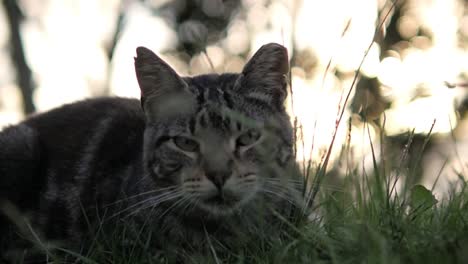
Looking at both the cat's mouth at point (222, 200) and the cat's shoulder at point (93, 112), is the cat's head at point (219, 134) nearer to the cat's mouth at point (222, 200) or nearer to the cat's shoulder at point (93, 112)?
the cat's mouth at point (222, 200)

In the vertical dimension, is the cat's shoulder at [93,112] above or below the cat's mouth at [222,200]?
above

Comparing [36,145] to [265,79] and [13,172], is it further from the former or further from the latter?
[265,79]

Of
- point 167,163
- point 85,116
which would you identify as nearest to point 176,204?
point 167,163

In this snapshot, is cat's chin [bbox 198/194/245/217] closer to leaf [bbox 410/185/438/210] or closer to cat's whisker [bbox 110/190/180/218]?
cat's whisker [bbox 110/190/180/218]

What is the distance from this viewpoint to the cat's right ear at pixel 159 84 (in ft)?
12.6

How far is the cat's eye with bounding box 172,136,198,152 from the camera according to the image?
3.75 m

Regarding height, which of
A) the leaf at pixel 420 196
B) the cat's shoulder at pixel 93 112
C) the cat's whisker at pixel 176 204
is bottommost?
the cat's whisker at pixel 176 204

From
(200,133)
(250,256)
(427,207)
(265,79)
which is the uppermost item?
(265,79)

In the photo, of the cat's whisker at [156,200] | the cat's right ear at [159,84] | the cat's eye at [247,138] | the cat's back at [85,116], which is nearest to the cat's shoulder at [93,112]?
the cat's back at [85,116]

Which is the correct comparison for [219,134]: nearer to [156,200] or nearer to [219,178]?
[219,178]

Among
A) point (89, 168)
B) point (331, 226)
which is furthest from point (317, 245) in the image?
point (89, 168)

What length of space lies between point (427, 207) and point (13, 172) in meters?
2.33

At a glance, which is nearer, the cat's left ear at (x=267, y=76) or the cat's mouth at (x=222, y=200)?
the cat's mouth at (x=222, y=200)

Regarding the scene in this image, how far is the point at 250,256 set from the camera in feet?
10.1
